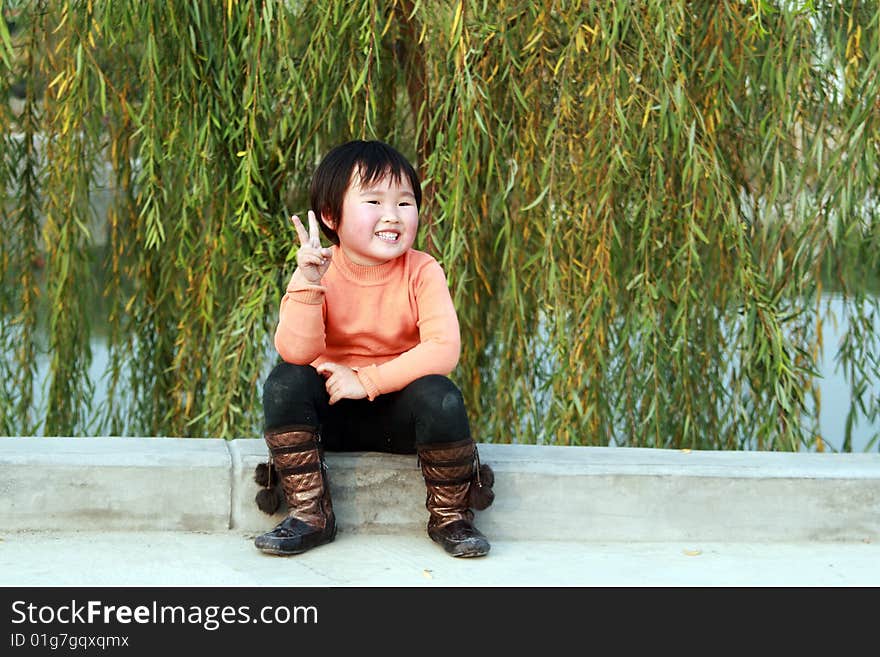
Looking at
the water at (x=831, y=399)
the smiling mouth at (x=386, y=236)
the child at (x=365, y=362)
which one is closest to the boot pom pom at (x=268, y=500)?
the child at (x=365, y=362)

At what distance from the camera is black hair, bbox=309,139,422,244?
2.91m

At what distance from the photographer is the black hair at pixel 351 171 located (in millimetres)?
2910

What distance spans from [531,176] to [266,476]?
4.52 ft

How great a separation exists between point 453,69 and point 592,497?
1.40m

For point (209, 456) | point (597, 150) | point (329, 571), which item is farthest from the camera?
point (597, 150)

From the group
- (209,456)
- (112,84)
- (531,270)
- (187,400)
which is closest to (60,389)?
(187,400)

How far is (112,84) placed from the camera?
389 centimetres

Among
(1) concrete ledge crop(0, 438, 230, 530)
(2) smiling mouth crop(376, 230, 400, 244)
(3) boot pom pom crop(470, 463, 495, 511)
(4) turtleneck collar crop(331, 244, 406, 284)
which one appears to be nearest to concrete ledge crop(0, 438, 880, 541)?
(1) concrete ledge crop(0, 438, 230, 530)

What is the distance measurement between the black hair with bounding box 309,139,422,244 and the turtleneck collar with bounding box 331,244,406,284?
3.7 inches

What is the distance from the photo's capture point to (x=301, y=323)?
281 centimetres

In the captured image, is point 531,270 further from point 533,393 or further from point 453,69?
point 453,69

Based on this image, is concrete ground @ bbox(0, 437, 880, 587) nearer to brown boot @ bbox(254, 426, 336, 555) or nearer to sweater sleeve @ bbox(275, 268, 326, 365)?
brown boot @ bbox(254, 426, 336, 555)

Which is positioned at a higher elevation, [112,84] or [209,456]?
[112,84]

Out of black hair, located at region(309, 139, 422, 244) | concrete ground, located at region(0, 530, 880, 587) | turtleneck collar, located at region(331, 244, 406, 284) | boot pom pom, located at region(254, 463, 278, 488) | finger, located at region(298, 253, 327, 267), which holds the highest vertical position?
black hair, located at region(309, 139, 422, 244)
